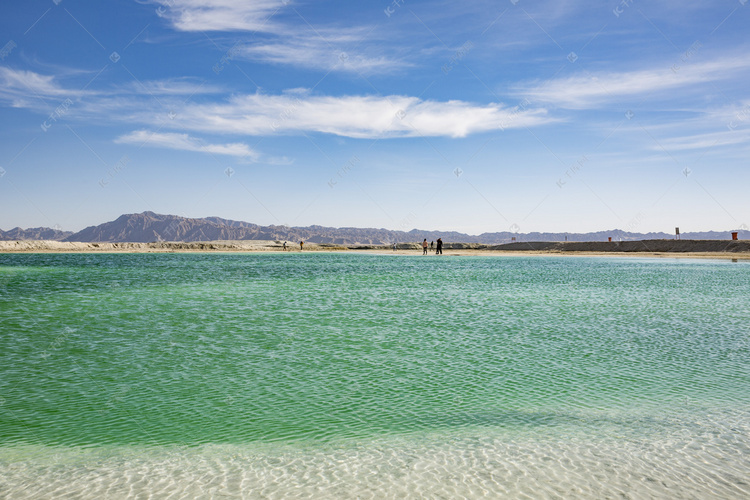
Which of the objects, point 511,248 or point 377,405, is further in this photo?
point 511,248

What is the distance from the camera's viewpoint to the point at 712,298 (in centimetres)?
2327

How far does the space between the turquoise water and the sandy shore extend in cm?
6104

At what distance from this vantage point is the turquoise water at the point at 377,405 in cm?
612

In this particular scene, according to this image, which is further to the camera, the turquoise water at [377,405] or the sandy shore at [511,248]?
the sandy shore at [511,248]

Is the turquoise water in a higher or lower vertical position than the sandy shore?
lower

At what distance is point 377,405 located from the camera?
29.4ft

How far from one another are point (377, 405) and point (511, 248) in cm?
11063

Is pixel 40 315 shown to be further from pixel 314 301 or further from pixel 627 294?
pixel 627 294

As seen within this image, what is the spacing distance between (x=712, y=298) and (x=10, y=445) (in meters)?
26.4

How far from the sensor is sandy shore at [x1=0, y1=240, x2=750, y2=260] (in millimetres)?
72062

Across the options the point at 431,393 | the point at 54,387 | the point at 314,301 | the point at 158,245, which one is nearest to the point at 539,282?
the point at 314,301

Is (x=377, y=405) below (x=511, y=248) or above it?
below

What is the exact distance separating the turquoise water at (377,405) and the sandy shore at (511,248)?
2403 inches

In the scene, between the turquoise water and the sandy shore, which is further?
the sandy shore
